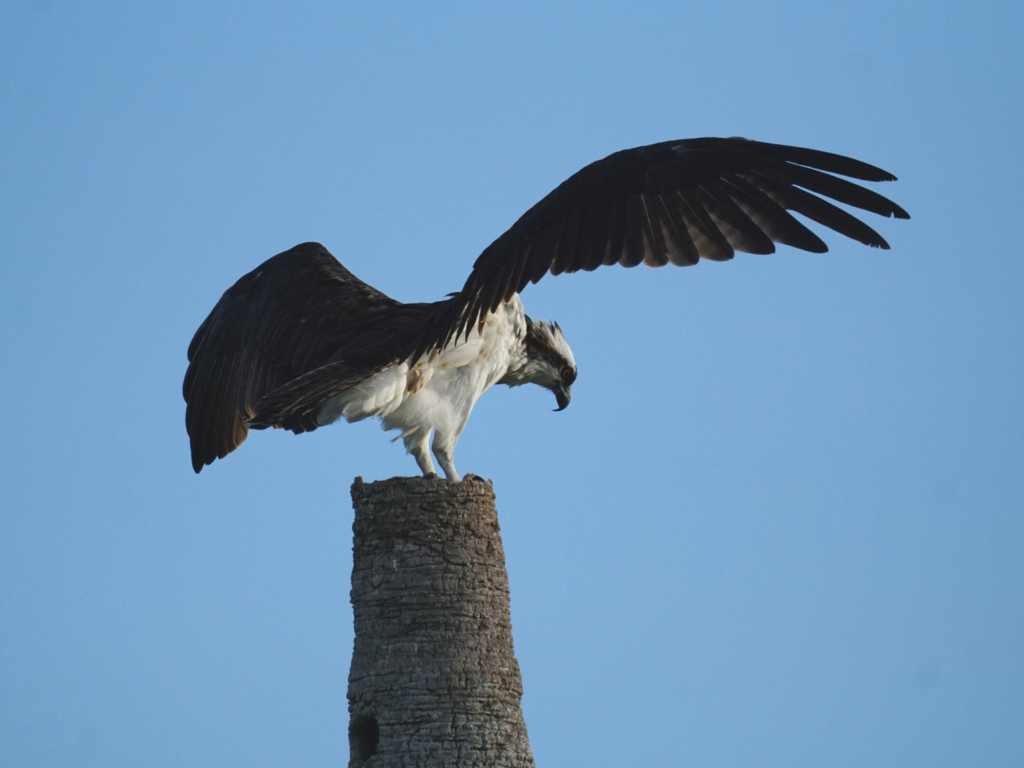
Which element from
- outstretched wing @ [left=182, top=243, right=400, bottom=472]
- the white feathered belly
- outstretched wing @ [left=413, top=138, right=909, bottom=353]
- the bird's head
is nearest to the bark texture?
the white feathered belly

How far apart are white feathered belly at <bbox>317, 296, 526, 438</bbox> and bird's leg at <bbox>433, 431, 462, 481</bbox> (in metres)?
0.05

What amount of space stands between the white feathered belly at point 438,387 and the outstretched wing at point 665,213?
506 mm

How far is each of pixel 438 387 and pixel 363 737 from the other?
2.12 m

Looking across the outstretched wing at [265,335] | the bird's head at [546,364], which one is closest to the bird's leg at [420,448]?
the outstretched wing at [265,335]

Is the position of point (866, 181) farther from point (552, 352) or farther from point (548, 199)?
point (552, 352)

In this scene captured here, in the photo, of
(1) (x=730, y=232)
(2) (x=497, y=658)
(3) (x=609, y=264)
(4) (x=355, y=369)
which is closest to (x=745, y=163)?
(1) (x=730, y=232)

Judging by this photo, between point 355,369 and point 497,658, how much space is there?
1745 millimetres

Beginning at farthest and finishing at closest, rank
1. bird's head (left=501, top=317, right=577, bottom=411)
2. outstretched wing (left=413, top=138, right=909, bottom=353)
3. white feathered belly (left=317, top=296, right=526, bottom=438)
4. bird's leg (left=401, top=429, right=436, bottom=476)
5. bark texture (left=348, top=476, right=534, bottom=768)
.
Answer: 1. bird's head (left=501, top=317, right=577, bottom=411)
2. bird's leg (left=401, top=429, right=436, bottom=476)
3. white feathered belly (left=317, top=296, right=526, bottom=438)
4. outstretched wing (left=413, top=138, right=909, bottom=353)
5. bark texture (left=348, top=476, right=534, bottom=768)

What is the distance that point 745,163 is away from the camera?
6918 mm

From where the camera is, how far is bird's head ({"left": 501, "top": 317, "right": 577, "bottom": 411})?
8.72 metres

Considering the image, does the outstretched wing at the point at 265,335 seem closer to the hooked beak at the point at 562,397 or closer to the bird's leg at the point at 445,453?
the bird's leg at the point at 445,453

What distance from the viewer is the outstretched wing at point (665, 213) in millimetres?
6684

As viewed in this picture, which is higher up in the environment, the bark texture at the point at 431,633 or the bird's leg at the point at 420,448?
the bird's leg at the point at 420,448

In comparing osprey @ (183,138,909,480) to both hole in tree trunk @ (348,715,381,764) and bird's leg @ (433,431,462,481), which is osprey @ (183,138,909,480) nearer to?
bird's leg @ (433,431,462,481)
